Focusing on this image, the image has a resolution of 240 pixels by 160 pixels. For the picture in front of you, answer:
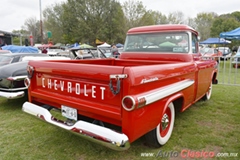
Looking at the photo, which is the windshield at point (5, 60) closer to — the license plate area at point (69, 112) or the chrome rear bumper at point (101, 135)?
the license plate area at point (69, 112)

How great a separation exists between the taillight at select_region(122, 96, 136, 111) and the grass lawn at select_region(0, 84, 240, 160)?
A: 1026 mm

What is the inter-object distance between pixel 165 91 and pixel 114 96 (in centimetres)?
70

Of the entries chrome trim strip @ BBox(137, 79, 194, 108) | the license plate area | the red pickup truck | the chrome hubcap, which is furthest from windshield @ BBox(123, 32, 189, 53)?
the license plate area

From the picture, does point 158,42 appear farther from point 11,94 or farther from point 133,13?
point 133,13

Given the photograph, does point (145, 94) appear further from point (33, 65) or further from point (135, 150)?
point (33, 65)

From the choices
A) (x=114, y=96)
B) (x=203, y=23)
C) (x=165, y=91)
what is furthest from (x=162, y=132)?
(x=203, y=23)

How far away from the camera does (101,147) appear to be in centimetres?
288

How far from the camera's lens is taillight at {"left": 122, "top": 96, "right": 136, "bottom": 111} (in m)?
1.90

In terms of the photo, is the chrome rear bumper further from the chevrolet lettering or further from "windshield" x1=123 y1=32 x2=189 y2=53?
"windshield" x1=123 y1=32 x2=189 y2=53

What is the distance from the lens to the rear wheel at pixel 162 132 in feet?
8.76

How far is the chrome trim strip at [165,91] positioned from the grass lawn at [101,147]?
2.85ft

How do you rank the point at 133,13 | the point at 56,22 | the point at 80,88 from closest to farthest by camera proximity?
the point at 80,88 < the point at 133,13 < the point at 56,22

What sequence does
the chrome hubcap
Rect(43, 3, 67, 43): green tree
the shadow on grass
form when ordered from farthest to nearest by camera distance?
Rect(43, 3, 67, 43): green tree → the shadow on grass → the chrome hubcap

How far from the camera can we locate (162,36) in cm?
416
